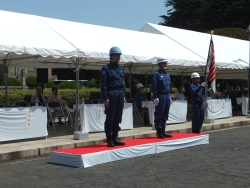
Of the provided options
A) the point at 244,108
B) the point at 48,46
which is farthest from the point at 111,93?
the point at 244,108

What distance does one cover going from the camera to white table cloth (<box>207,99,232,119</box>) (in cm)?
1572

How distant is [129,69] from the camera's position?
58.2ft

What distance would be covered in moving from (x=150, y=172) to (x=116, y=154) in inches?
49.9

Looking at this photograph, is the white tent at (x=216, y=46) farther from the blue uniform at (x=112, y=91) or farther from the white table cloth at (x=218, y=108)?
the blue uniform at (x=112, y=91)

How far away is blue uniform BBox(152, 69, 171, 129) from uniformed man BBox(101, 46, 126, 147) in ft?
5.04

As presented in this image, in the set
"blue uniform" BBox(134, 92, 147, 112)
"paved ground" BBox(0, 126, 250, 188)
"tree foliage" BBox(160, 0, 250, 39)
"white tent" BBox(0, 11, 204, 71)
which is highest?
"tree foliage" BBox(160, 0, 250, 39)

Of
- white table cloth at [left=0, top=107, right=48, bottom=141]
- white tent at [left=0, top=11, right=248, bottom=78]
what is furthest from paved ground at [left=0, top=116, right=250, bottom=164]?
white tent at [left=0, top=11, right=248, bottom=78]

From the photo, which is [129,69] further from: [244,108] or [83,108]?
[83,108]

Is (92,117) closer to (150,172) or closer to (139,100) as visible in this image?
(139,100)

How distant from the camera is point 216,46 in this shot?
18.2 meters

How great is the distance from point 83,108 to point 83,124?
0.46 metres

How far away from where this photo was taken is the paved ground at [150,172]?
6109 millimetres

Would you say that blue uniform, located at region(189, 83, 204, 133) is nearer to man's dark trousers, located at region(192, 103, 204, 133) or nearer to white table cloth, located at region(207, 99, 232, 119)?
man's dark trousers, located at region(192, 103, 204, 133)

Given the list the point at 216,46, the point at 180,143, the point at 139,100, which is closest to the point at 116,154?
the point at 180,143
